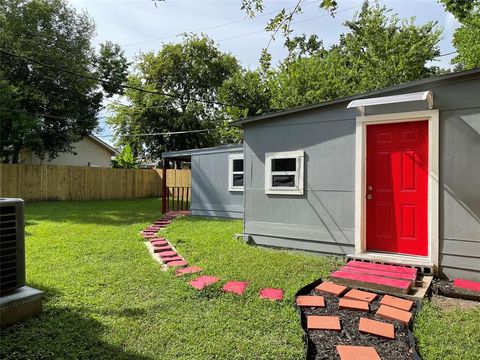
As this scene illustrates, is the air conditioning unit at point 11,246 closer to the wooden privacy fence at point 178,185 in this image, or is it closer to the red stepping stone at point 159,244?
the red stepping stone at point 159,244

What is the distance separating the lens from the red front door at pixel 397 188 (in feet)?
15.5

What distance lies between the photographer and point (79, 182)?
15734 mm

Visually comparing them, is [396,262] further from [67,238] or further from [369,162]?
[67,238]

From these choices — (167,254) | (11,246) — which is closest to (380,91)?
(167,254)

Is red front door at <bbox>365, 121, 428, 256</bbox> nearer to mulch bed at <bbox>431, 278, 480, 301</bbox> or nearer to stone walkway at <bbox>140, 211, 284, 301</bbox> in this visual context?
mulch bed at <bbox>431, 278, 480, 301</bbox>

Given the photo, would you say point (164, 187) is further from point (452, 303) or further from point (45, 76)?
point (45, 76)

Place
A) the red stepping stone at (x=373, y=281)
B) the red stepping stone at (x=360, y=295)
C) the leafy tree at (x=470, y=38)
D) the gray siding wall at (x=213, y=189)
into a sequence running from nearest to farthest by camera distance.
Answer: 1. the red stepping stone at (x=360, y=295)
2. the red stepping stone at (x=373, y=281)
3. the gray siding wall at (x=213, y=189)
4. the leafy tree at (x=470, y=38)

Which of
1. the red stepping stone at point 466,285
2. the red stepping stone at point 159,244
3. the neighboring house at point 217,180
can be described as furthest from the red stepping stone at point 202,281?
the neighboring house at point 217,180

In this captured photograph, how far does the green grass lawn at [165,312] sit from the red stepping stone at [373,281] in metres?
0.37

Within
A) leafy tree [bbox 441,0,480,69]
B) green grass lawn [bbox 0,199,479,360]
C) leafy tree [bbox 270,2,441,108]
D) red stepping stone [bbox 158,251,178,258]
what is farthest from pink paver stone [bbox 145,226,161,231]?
leafy tree [bbox 441,0,480,69]

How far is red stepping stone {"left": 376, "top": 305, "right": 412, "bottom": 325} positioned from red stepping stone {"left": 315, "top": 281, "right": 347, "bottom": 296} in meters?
0.53

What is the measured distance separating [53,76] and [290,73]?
1223cm

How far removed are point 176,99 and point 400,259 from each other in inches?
907

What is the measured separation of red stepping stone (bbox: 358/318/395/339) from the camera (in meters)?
2.85
